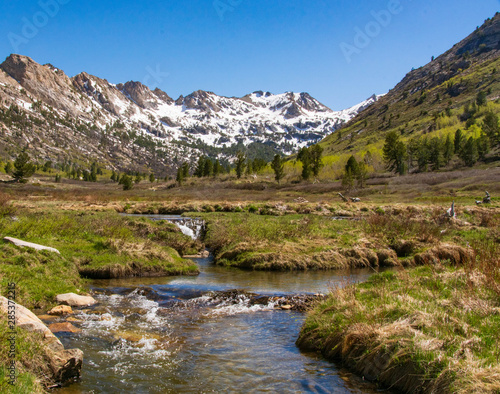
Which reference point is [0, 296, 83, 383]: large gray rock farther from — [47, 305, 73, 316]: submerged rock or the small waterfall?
the small waterfall

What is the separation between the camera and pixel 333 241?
23.4 m

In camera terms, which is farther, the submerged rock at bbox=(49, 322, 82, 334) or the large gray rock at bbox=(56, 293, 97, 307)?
the large gray rock at bbox=(56, 293, 97, 307)

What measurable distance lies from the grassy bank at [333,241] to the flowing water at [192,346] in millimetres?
6304

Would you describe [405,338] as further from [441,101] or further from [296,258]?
[441,101]

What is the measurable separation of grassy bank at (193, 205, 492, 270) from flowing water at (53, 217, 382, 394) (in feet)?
20.7

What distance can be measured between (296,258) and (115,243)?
33.1 feet

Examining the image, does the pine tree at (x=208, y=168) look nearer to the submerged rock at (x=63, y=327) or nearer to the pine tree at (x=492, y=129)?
the pine tree at (x=492, y=129)

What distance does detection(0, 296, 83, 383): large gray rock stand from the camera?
243 inches

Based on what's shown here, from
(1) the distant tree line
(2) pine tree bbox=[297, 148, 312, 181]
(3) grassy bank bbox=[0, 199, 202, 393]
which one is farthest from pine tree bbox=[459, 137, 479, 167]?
(3) grassy bank bbox=[0, 199, 202, 393]

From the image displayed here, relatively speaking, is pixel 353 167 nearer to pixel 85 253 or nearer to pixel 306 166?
pixel 306 166

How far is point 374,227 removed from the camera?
1000 inches

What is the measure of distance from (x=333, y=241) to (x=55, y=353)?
19368 mm

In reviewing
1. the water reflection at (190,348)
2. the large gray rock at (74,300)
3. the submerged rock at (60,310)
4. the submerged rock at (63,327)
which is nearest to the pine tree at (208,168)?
the water reflection at (190,348)

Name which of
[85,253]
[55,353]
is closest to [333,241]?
[85,253]
